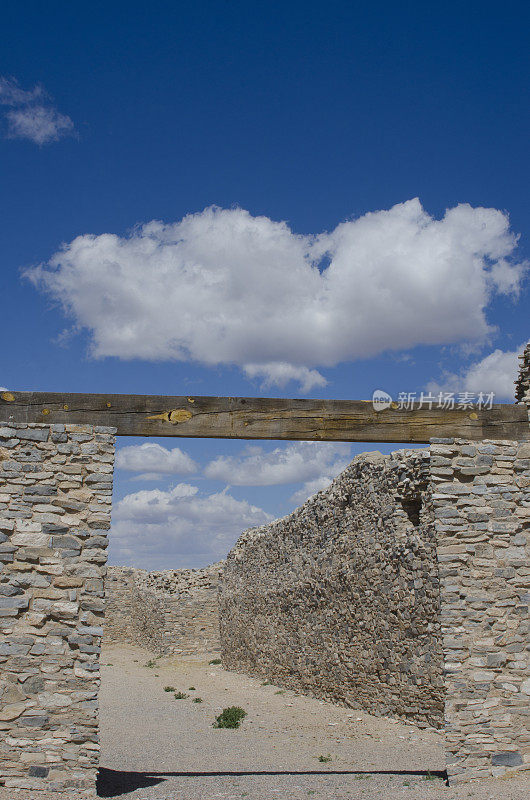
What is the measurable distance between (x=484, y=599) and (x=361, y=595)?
17.9ft

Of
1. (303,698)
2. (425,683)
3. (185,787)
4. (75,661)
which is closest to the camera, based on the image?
(75,661)

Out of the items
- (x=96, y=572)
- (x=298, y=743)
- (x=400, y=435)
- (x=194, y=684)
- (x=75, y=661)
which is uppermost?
(x=400, y=435)

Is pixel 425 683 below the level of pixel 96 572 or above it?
below

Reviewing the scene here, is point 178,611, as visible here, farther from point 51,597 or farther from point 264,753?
point 51,597

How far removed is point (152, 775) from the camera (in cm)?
811

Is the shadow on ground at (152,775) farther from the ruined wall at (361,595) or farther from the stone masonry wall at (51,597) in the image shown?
the ruined wall at (361,595)

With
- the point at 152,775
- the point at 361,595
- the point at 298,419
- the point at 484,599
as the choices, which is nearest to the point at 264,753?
the point at 152,775

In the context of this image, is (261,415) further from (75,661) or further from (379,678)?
(379,678)

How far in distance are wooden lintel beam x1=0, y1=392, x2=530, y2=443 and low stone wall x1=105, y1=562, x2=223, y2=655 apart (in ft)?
59.1

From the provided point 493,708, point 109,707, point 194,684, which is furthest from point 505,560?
point 194,684

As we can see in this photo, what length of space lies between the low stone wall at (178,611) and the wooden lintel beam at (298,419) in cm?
1801

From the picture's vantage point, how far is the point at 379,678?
1160 centimetres

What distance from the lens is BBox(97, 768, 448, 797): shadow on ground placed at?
7137mm

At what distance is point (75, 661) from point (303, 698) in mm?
9493
